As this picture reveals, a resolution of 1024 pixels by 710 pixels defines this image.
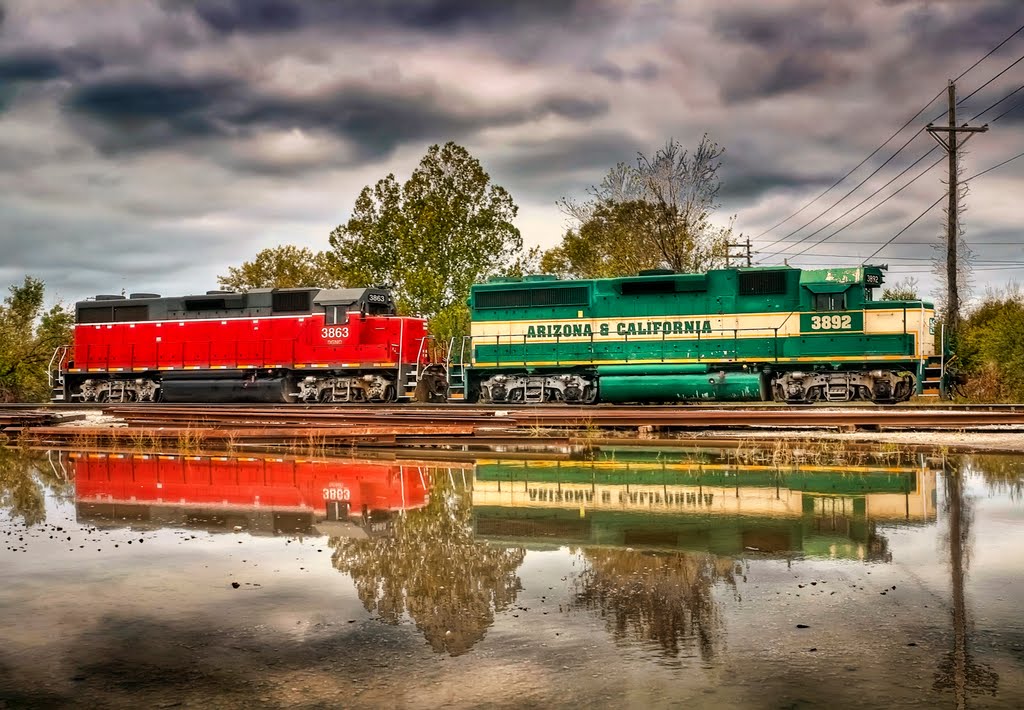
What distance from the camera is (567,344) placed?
23.3m

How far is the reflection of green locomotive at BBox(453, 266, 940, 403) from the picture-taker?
69.9ft

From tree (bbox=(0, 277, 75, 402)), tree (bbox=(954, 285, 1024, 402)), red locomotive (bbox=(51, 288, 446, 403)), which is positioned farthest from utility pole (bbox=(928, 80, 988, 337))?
tree (bbox=(0, 277, 75, 402))

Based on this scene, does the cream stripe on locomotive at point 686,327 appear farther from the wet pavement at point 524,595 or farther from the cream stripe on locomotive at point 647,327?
the wet pavement at point 524,595

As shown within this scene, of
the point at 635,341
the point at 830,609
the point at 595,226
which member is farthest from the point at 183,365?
the point at 830,609

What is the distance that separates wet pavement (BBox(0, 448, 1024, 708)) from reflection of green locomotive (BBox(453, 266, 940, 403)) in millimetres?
11406

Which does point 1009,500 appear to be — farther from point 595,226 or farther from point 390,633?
point 595,226

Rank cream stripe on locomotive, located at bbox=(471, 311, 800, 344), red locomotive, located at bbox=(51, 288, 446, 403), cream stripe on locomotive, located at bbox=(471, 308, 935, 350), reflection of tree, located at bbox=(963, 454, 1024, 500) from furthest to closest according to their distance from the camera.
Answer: red locomotive, located at bbox=(51, 288, 446, 403), cream stripe on locomotive, located at bbox=(471, 311, 800, 344), cream stripe on locomotive, located at bbox=(471, 308, 935, 350), reflection of tree, located at bbox=(963, 454, 1024, 500)

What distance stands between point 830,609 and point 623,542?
213cm

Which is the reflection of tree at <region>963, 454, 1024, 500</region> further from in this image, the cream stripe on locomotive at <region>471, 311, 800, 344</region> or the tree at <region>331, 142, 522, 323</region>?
the tree at <region>331, 142, 522, 323</region>

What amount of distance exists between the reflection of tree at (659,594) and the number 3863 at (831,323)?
16.3 metres

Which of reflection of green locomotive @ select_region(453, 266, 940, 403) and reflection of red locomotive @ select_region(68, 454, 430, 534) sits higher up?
reflection of green locomotive @ select_region(453, 266, 940, 403)

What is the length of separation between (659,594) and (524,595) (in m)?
0.83

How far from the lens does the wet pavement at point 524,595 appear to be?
4117 millimetres

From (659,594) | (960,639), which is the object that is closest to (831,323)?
(659,594)
